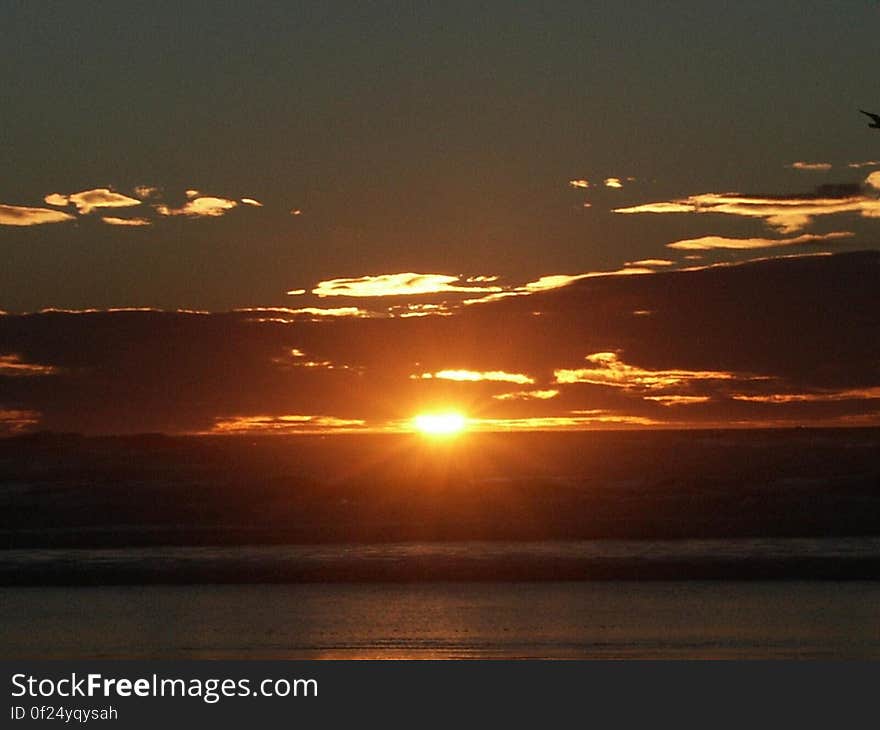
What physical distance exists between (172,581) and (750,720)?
17.7 meters

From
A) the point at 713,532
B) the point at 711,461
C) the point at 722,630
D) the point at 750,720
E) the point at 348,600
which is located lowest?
the point at 750,720

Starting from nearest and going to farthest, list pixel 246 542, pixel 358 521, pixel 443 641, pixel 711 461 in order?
1. pixel 443 641
2. pixel 246 542
3. pixel 358 521
4. pixel 711 461

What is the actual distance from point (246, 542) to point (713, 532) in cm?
1421

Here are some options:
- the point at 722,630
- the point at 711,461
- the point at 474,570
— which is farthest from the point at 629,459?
the point at 722,630

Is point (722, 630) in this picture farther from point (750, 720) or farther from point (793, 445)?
point (793, 445)

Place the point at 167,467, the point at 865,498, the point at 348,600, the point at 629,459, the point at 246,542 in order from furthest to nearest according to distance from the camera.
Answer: the point at 629,459 → the point at 167,467 → the point at 865,498 → the point at 246,542 → the point at 348,600

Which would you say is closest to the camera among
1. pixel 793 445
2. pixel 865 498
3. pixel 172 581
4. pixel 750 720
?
pixel 750 720

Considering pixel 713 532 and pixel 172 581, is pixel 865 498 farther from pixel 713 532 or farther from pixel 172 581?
pixel 172 581

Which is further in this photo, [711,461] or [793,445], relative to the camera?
[793,445]

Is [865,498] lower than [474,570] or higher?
higher

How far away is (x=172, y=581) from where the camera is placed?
31.3 metres

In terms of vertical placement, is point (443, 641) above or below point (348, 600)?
below

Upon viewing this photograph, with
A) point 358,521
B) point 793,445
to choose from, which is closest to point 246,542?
point 358,521

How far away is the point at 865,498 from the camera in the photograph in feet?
166
